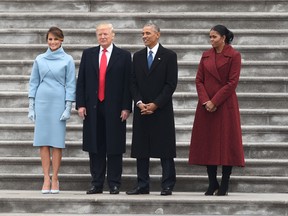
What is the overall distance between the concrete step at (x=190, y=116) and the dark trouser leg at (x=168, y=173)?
5.17ft

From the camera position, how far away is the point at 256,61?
13.8 meters

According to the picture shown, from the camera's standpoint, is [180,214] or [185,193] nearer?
[180,214]

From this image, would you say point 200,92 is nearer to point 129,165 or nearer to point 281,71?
point 129,165

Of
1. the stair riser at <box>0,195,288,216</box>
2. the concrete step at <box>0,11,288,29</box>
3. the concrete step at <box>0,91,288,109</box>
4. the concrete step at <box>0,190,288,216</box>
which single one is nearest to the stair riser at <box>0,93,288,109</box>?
the concrete step at <box>0,91,288,109</box>

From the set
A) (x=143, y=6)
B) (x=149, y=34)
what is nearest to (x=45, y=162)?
(x=149, y=34)

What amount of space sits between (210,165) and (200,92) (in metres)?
0.74

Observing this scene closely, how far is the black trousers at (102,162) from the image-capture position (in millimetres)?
11555

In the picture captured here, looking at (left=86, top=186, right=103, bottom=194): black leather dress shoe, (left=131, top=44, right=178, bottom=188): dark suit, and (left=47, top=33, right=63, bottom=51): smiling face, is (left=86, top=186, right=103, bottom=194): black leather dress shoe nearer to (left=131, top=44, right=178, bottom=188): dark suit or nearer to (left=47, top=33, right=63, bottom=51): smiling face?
(left=131, top=44, right=178, bottom=188): dark suit

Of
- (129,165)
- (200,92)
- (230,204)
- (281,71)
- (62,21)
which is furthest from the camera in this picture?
(62,21)

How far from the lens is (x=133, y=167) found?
483 inches

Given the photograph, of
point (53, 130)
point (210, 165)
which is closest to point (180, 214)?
point (210, 165)

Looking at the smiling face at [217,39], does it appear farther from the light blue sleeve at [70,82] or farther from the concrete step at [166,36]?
the concrete step at [166,36]

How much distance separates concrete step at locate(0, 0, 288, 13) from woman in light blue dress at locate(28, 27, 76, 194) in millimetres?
3712

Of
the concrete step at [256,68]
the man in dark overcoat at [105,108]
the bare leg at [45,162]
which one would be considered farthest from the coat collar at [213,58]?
the concrete step at [256,68]
